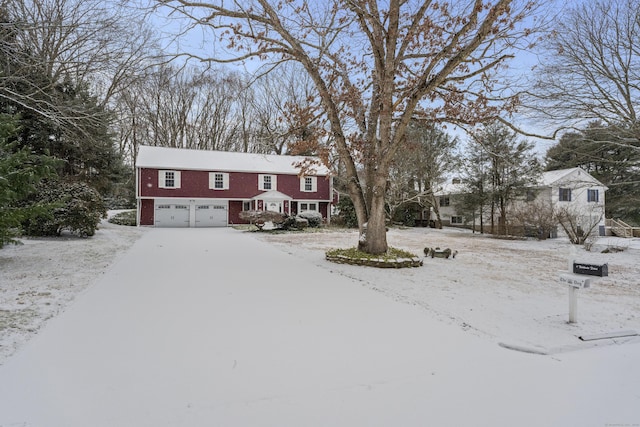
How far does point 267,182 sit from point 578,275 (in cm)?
2363

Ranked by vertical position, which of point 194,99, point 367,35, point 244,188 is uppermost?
point 194,99

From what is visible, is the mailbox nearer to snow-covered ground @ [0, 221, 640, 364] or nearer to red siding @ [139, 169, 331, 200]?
snow-covered ground @ [0, 221, 640, 364]

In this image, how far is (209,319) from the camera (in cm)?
437

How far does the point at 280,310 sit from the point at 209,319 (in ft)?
3.17

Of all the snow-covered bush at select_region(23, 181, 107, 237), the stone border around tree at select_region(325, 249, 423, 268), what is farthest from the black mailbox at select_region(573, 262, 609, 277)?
the snow-covered bush at select_region(23, 181, 107, 237)

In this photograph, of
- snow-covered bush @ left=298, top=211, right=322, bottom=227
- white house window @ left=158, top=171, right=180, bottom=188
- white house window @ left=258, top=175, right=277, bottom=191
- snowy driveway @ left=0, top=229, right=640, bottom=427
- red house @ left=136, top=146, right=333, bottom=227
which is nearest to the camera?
snowy driveway @ left=0, top=229, right=640, bottom=427

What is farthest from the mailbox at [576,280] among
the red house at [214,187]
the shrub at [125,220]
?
the shrub at [125,220]

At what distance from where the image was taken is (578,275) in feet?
14.1

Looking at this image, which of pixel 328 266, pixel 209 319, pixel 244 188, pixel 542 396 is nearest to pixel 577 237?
pixel 328 266

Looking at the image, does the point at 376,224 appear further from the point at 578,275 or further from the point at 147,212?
the point at 147,212

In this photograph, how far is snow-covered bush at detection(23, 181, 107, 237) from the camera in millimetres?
12688

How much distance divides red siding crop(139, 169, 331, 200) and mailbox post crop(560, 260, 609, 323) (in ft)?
69.6

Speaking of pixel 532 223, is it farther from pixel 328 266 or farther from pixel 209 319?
pixel 209 319

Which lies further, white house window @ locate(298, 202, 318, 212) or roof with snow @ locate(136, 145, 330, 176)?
white house window @ locate(298, 202, 318, 212)
